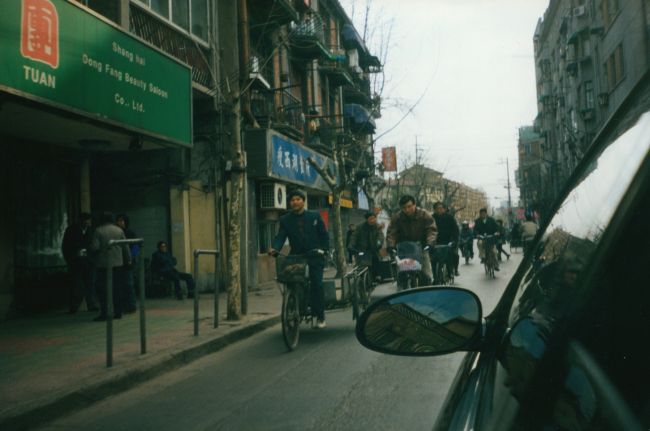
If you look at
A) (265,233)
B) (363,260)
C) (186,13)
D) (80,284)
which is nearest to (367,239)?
(363,260)

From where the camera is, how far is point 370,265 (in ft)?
35.3

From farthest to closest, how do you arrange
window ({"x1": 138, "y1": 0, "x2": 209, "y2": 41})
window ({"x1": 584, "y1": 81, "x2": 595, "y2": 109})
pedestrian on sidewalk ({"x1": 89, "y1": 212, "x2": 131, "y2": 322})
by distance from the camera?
window ({"x1": 584, "y1": 81, "x2": 595, "y2": 109}) < window ({"x1": 138, "y1": 0, "x2": 209, "y2": 41}) < pedestrian on sidewalk ({"x1": 89, "y1": 212, "x2": 131, "y2": 322})

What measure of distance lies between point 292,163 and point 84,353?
601 inches

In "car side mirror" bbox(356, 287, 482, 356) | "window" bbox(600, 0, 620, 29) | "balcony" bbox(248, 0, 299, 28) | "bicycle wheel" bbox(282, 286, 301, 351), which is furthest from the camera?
"balcony" bbox(248, 0, 299, 28)

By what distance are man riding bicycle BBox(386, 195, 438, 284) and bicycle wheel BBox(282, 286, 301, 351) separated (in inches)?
92.4

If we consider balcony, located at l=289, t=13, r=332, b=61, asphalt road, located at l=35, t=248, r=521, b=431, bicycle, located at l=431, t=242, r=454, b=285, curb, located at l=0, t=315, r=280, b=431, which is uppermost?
balcony, located at l=289, t=13, r=332, b=61

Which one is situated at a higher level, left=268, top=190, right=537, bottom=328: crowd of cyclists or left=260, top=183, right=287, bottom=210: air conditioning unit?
left=260, top=183, right=287, bottom=210: air conditioning unit

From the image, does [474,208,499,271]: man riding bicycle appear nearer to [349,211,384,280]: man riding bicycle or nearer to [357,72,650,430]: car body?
[349,211,384,280]: man riding bicycle

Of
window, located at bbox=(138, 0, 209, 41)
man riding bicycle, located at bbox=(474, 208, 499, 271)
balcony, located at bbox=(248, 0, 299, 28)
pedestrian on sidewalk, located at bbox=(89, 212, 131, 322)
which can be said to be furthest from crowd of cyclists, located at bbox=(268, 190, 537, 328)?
balcony, located at bbox=(248, 0, 299, 28)

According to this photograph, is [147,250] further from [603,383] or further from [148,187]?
[603,383]

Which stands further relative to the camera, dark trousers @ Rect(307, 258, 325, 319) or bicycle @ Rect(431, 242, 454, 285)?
bicycle @ Rect(431, 242, 454, 285)

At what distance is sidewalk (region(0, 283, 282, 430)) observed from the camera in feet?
17.9

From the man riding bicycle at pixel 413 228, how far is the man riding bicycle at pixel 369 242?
1.84ft

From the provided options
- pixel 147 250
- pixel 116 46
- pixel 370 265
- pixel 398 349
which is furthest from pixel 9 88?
pixel 147 250
